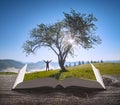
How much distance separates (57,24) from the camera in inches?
1112

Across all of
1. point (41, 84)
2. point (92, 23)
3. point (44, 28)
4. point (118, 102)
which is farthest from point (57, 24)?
point (118, 102)

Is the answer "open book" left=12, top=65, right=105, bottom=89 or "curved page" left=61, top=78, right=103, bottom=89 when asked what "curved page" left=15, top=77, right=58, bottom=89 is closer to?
"open book" left=12, top=65, right=105, bottom=89

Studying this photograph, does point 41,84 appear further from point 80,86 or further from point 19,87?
point 80,86

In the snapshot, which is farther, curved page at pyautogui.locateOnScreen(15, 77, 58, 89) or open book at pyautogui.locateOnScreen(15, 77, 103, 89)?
curved page at pyautogui.locateOnScreen(15, 77, 58, 89)

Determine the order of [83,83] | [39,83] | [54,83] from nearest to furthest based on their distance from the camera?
[83,83] → [54,83] → [39,83]

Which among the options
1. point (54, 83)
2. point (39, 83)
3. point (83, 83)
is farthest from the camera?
point (39, 83)

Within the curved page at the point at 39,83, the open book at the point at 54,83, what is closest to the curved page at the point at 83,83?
the open book at the point at 54,83

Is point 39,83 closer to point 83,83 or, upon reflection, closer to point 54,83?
point 54,83

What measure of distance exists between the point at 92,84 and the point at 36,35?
79.5 feet

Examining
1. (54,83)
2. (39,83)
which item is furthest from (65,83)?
(39,83)

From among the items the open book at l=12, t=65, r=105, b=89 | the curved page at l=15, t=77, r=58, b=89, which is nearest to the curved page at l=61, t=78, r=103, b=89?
the open book at l=12, t=65, r=105, b=89

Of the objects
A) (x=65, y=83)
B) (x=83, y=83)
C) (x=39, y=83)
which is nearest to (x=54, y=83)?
(x=65, y=83)

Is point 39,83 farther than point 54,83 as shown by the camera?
Yes

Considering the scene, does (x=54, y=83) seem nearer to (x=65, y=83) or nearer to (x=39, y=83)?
(x=65, y=83)
